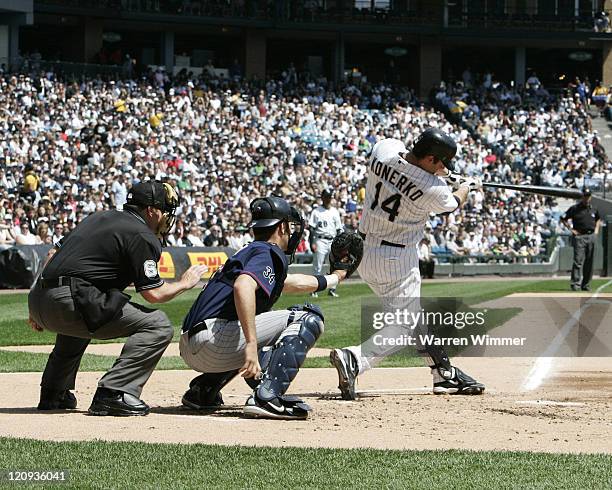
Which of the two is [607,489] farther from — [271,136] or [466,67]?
[466,67]

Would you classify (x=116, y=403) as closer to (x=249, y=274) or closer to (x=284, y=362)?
(x=284, y=362)

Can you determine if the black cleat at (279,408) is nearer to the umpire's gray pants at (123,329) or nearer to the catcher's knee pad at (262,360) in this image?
the catcher's knee pad at (262,360)

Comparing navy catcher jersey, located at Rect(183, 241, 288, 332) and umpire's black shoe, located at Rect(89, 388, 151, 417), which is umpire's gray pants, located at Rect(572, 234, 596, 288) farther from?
umpire's black shoe, located at Rect(89, 388, 151, 417)

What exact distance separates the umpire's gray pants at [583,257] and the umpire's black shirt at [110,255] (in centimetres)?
1460

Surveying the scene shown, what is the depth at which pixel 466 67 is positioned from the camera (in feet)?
160

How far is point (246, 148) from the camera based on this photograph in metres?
31.0

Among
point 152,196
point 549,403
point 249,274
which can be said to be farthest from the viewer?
point 549,403

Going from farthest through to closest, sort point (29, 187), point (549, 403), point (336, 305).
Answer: point (29, 187), point (336, 305), point (549, 403)

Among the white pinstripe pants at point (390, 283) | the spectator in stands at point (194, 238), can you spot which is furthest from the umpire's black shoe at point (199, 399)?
the spectator in stands at point (194, 238)

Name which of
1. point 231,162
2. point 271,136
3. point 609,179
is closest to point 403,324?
point 231,162

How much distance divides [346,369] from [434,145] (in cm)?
163

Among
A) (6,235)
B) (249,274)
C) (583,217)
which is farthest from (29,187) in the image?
(249,274)

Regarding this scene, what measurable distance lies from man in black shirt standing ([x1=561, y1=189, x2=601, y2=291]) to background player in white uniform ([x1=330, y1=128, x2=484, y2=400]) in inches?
485

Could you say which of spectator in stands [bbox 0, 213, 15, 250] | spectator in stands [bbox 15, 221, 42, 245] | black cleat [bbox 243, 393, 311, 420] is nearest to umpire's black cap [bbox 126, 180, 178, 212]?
black cleat [bbox 243, 393, 311, 420]
